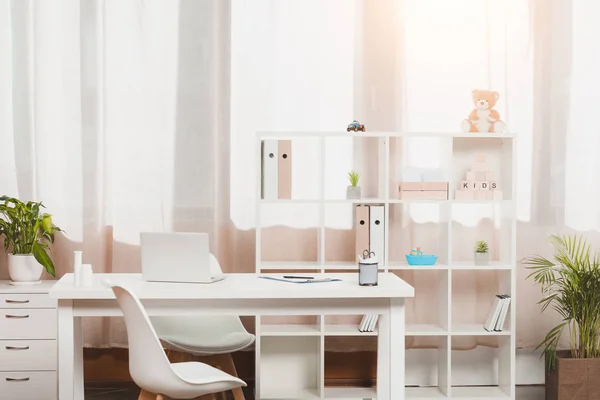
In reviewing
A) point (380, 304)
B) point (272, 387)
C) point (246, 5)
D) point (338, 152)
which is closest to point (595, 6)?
point (338, 152)

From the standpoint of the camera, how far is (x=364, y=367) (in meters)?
4.73

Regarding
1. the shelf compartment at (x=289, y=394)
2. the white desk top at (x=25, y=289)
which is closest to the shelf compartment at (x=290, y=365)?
the shelf compartment at (x=289, y=394)

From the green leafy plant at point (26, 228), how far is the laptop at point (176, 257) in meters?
1.10

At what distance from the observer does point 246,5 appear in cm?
459

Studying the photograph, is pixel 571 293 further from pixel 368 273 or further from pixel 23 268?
pixel 23 268

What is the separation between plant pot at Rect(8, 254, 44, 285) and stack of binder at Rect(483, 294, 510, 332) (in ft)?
8.35

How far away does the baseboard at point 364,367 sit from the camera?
466 cm

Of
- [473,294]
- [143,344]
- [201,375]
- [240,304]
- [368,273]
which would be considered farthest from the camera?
[473,294]

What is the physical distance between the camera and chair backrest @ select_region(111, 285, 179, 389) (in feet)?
9.45

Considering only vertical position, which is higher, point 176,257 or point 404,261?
point 176,257

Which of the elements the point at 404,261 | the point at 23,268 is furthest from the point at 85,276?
the point at 404,261

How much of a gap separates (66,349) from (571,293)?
2696 millimetres

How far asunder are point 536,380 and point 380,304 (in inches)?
77.0

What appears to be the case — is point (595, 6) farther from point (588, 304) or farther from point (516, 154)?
point (588, 304)
